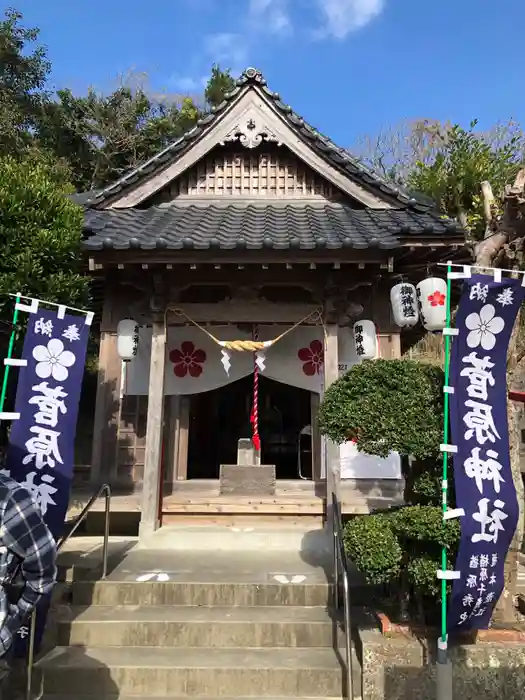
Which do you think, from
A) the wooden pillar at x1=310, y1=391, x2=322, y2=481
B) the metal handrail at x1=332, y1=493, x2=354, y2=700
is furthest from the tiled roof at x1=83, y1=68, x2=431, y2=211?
the metal handrail at x1=332, y1=493, x2=354, y2=700

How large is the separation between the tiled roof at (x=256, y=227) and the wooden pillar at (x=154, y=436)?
1.32 m

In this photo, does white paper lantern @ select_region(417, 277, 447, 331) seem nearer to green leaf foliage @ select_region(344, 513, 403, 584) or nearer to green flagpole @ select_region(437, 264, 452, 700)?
green flagpole @ select_region(437, 264, 452, 700)

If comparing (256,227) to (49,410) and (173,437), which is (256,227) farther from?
(49,410)

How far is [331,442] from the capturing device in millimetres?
6941

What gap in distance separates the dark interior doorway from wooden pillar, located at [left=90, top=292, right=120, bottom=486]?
132 inches

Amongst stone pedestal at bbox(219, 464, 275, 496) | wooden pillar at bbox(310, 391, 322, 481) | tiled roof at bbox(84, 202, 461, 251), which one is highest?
tiled roof at bbox(84, 202, 461, 251)

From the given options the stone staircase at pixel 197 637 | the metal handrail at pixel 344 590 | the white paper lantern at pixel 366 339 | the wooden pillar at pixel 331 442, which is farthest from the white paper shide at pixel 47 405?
the white paper lantern at pixel 366 339

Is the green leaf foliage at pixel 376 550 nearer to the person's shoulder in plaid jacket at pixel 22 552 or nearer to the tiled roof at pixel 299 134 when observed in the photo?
the person's shoulder in plaid jacket at pixel 22 552

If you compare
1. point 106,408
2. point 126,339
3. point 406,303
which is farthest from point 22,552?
point 106,408

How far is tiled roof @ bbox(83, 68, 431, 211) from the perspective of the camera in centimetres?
898

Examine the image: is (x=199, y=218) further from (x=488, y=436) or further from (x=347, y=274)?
(x=488, y=436)

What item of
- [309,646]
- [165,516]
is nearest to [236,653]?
[309,646]

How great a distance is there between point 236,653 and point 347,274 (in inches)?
209

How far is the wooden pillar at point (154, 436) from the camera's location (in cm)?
716
